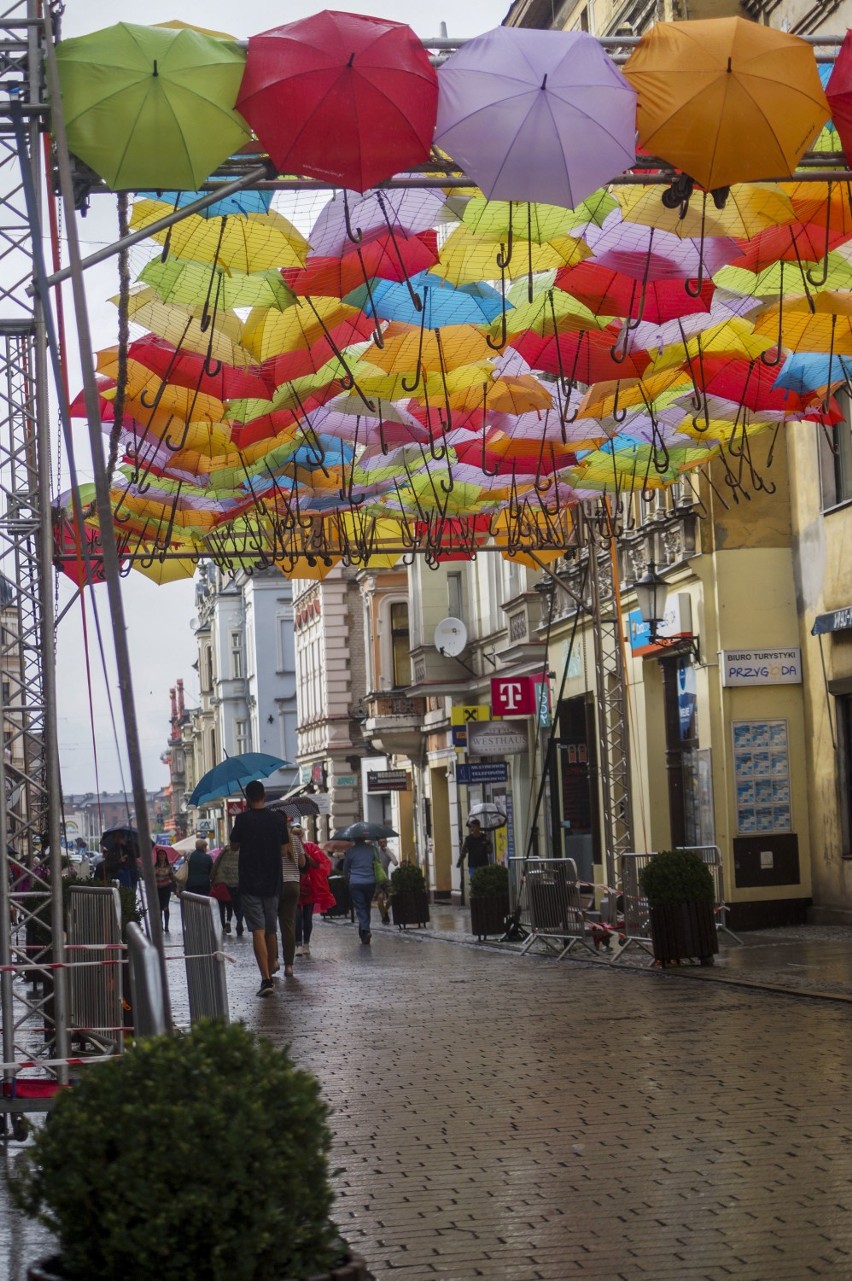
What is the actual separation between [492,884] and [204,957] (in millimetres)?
16887

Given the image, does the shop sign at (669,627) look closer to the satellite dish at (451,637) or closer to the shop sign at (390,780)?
the satellite dish at (451,637)

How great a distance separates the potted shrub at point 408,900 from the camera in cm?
3244

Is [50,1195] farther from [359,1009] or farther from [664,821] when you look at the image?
[664,821]

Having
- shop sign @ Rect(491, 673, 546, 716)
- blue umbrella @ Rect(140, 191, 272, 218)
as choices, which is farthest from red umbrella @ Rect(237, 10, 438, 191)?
shop sign @ Rect(491, 673, 546, 716)

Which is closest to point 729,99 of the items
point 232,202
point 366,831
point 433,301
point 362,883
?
point 232,202

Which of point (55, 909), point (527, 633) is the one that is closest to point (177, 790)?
point (527, 633)

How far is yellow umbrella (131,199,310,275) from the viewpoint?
39.0ft

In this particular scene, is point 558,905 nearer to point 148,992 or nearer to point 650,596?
point 650,596

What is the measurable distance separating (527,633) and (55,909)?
91.3 ft

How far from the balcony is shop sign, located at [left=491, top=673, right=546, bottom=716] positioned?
17.9 metres

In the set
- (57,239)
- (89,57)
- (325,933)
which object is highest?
(89,57)

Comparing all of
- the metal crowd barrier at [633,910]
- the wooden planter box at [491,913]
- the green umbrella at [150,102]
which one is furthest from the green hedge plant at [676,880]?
the green umbrella at [150,102]

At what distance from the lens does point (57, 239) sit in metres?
9.51

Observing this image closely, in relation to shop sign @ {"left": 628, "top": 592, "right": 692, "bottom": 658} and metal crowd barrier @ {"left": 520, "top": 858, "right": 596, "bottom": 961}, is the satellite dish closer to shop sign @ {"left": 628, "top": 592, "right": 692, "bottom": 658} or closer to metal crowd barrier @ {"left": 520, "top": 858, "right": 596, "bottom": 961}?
shop sign @ {"left": 628, "top": 592, "right": 692, "bottom": 658}
